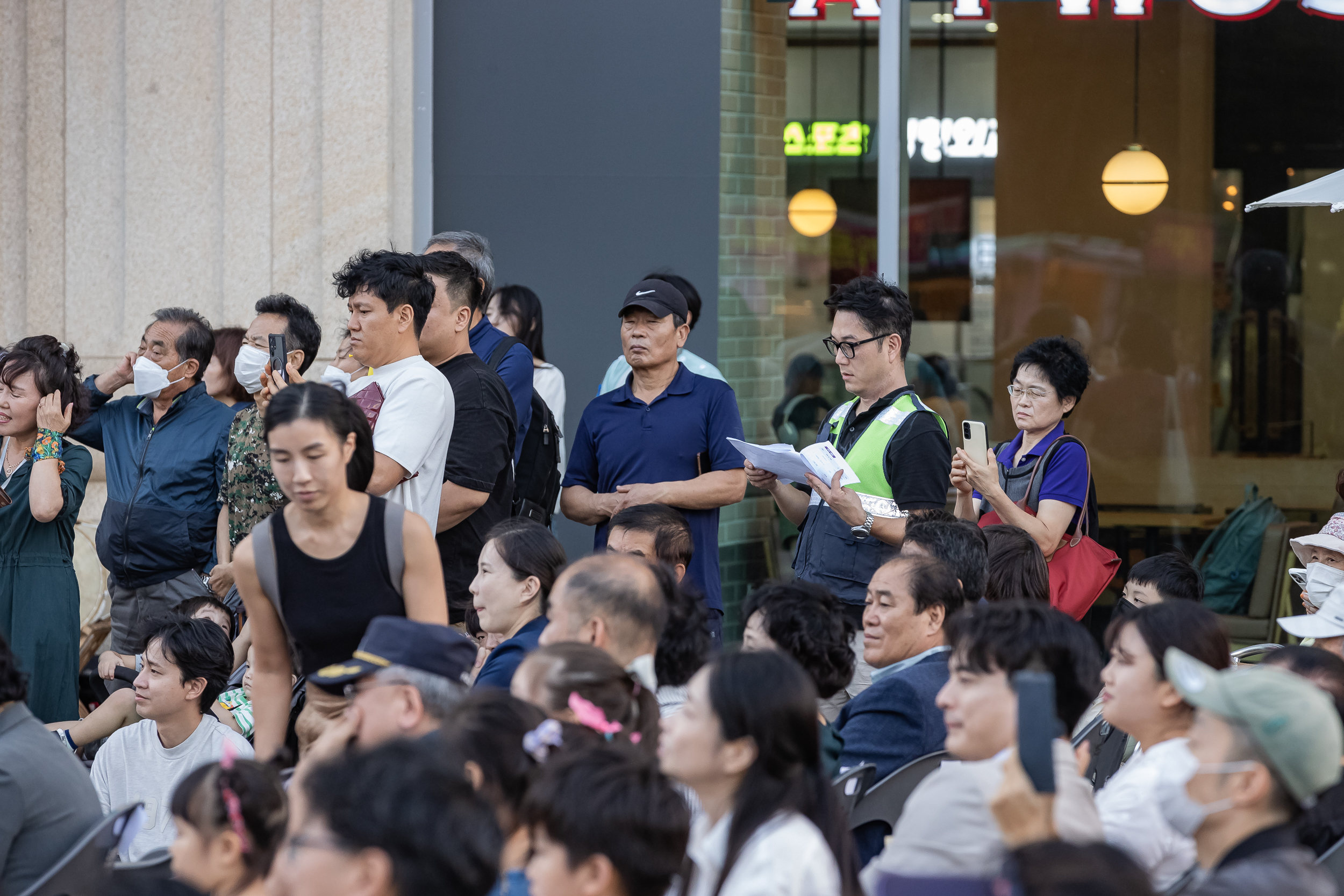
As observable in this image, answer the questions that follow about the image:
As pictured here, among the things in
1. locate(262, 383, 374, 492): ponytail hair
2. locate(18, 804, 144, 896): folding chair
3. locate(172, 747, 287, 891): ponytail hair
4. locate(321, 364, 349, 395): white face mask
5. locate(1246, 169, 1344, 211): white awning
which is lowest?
locate(18, 804, 144, 896): folding chair

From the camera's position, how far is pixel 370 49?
23.2ft

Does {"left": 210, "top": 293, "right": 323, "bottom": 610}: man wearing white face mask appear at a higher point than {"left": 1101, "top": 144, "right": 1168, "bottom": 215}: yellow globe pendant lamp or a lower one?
lower

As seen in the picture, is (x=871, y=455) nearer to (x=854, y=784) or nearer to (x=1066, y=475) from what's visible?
(x=1066, y=475)

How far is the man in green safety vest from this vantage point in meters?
4.75

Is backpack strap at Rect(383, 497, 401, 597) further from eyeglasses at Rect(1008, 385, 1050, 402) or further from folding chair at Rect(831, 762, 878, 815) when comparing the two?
eyeglasses at Rect(1008, 385, 1050, 402)

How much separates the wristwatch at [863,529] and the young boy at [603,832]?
2.35 metres

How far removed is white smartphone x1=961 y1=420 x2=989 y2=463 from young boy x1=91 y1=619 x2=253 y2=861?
8.36ft

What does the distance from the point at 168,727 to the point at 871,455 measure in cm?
243

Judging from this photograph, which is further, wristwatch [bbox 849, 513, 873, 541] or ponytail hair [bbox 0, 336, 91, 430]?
ponytail hair [bbox 0, 336, 91, 430]

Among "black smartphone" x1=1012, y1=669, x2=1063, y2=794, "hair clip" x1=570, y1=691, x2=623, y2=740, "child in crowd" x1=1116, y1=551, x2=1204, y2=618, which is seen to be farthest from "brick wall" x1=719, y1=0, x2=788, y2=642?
"black smartphone" x1=1012, y1=669, x2=1063, y2=794

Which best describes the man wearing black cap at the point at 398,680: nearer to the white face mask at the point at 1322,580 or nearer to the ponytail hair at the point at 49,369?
the ponytail hair at the point at 49,369

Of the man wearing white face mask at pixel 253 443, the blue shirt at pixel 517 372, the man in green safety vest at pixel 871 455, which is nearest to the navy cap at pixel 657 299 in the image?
the blue shirt at pixel 517 372

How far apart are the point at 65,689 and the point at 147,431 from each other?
105 centimetres

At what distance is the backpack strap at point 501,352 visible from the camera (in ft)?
17.2
